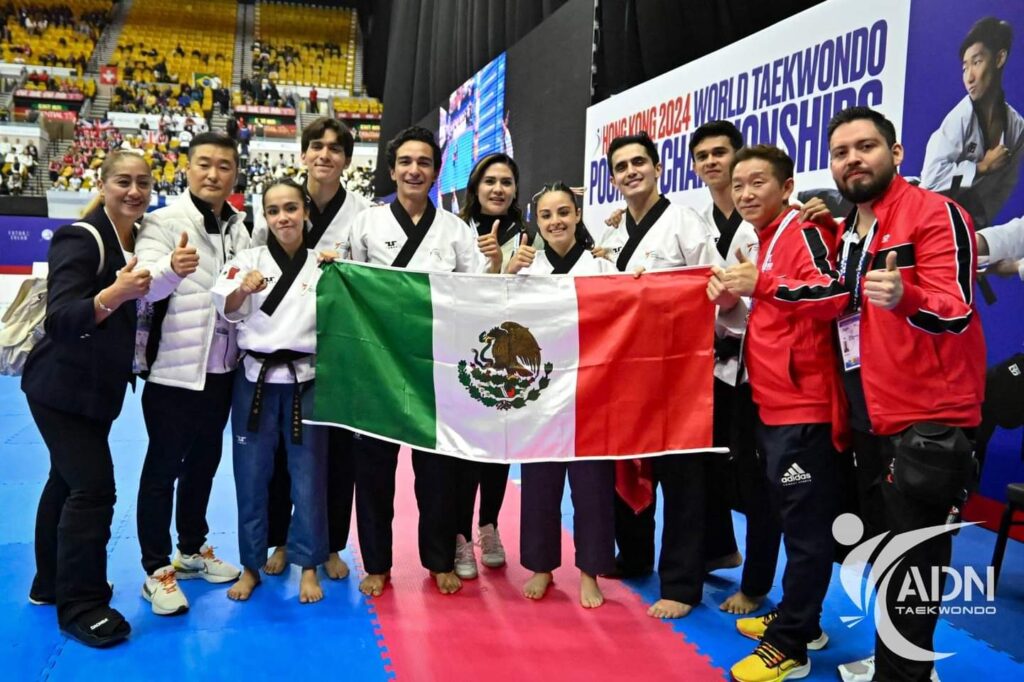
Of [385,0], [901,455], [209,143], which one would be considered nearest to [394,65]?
[385,0]

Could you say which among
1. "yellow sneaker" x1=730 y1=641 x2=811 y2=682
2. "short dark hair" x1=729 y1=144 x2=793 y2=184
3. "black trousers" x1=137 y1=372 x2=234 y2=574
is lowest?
"yellow sneaker" x1=730 y1=641 x2=811 y2=682

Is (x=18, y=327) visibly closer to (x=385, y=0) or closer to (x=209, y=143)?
(x=209, y=143)

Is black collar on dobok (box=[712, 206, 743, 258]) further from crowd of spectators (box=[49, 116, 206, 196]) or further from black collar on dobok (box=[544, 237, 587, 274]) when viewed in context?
crowd of spectators (box=[49, 116, 206, 196])

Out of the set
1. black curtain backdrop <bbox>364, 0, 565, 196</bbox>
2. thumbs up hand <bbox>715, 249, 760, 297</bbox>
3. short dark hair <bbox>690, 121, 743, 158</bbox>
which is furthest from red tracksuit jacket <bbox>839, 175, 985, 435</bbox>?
black curtain backdrop <bbox>364, 0, 565, 196</bbox>

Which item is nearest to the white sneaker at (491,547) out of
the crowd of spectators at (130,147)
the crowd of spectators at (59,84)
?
the crowd of spectators at (130,147)

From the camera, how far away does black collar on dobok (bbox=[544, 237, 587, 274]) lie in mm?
3146

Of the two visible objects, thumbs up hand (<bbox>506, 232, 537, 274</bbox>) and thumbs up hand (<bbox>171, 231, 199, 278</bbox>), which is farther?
thumbs up hand (<bbox>506, 232, 537, 274</bbox>)

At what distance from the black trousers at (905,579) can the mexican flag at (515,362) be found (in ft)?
2.76

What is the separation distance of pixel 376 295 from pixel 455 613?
131cm

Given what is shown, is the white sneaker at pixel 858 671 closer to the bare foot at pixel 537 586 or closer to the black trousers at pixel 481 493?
the bare foot at pixel 537 586

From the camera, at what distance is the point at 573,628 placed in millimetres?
2830

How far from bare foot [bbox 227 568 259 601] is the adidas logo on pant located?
213 cm

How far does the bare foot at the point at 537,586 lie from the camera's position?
309cm

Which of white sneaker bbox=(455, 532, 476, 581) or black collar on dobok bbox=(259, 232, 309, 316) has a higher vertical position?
black collar on dobok bbox=(259, 232, 309, 316)
